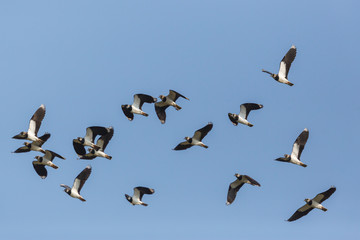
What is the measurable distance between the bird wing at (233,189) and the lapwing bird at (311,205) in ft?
14.8

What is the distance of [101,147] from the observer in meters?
77.7

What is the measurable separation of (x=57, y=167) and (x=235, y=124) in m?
14.4

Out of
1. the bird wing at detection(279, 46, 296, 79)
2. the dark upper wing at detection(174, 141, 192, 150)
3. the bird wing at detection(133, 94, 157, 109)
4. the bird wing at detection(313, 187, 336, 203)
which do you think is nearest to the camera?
the bird wing at detection(313, 187, 336, 203)

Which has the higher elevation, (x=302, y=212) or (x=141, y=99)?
(x=141, y=99)

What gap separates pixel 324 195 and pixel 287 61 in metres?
10.9

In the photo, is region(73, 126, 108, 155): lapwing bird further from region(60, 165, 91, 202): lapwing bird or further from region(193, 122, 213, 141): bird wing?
region(193, 122, 213, 141): bird wing

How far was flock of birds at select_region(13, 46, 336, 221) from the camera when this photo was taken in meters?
74.9

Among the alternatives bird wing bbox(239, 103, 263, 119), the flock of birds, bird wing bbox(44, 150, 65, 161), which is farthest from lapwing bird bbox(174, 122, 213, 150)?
bird wing bbox(44, 150, 65, 161)

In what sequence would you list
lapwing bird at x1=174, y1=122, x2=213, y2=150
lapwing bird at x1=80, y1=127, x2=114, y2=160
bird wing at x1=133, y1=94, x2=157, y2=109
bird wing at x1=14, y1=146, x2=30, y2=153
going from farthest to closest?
bird wing at x1=14, y1=146, x2=30, y2=153 < bird wing at x1=133, y1=94, x2=157, y2=109 < lapwing bird at x1=80, y1=127, x2=114, y2=160 < lapwing bird at x1=174, y1=122, x2=213, y2=150

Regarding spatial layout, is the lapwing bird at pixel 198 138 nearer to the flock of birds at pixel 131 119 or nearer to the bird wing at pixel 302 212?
Answer: the flock of birds at pixel 131 119

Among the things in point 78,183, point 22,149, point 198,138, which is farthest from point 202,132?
point 22,149

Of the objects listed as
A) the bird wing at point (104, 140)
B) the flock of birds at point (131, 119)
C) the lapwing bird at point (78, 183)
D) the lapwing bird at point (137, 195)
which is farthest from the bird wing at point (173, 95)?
the lapwing bird at point (78, 183)

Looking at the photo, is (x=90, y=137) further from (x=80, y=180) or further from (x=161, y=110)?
(x=161, y=110)

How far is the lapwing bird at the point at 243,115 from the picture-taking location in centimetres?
7638
